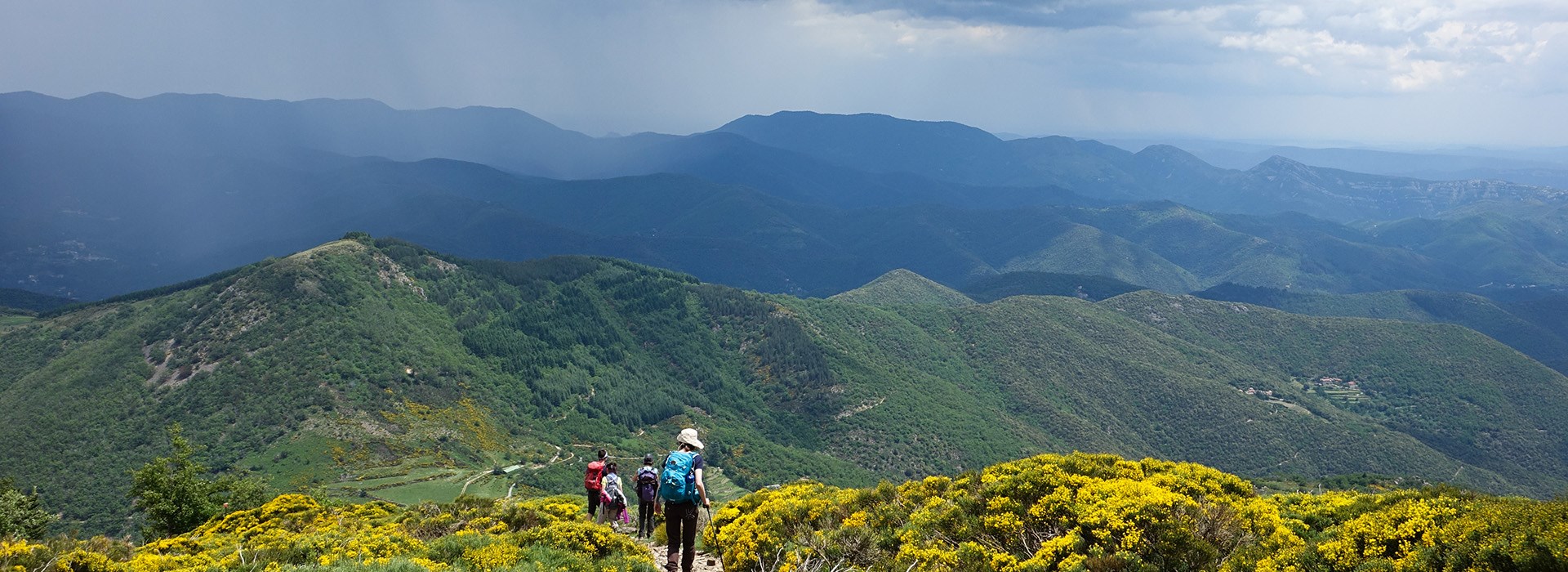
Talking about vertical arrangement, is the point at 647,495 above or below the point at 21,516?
above

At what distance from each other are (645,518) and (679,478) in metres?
10.5

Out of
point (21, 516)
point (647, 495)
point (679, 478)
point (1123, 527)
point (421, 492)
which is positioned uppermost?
point (679, 478)

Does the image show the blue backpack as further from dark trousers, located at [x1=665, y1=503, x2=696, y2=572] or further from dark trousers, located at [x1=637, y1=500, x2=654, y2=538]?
dark trousers, located at [x1=637, y1=500, x2=654, y2=538]

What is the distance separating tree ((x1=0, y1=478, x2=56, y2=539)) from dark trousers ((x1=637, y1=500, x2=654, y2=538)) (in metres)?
27.5

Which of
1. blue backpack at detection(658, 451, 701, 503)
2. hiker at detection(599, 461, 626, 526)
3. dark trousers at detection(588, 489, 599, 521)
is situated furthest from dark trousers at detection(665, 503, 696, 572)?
dark trousers at detection(588, 489, 599, 521)

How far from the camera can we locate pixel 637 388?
15138 centimetres

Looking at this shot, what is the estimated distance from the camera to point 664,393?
498 feet

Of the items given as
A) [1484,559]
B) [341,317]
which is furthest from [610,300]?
[1484,559]

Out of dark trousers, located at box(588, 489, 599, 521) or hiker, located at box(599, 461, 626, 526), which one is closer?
hiker, located at box(599, 461, 626, 526)

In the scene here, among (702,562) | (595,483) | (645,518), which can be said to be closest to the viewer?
(702,562)

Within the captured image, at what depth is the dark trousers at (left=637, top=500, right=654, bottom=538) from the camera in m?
24.0

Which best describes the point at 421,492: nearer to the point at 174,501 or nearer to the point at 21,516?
the point at 174,501

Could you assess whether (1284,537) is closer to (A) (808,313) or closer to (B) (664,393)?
(B) (664,393)

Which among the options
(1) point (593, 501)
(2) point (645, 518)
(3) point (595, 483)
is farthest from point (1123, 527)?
(1) point (593, 501)
